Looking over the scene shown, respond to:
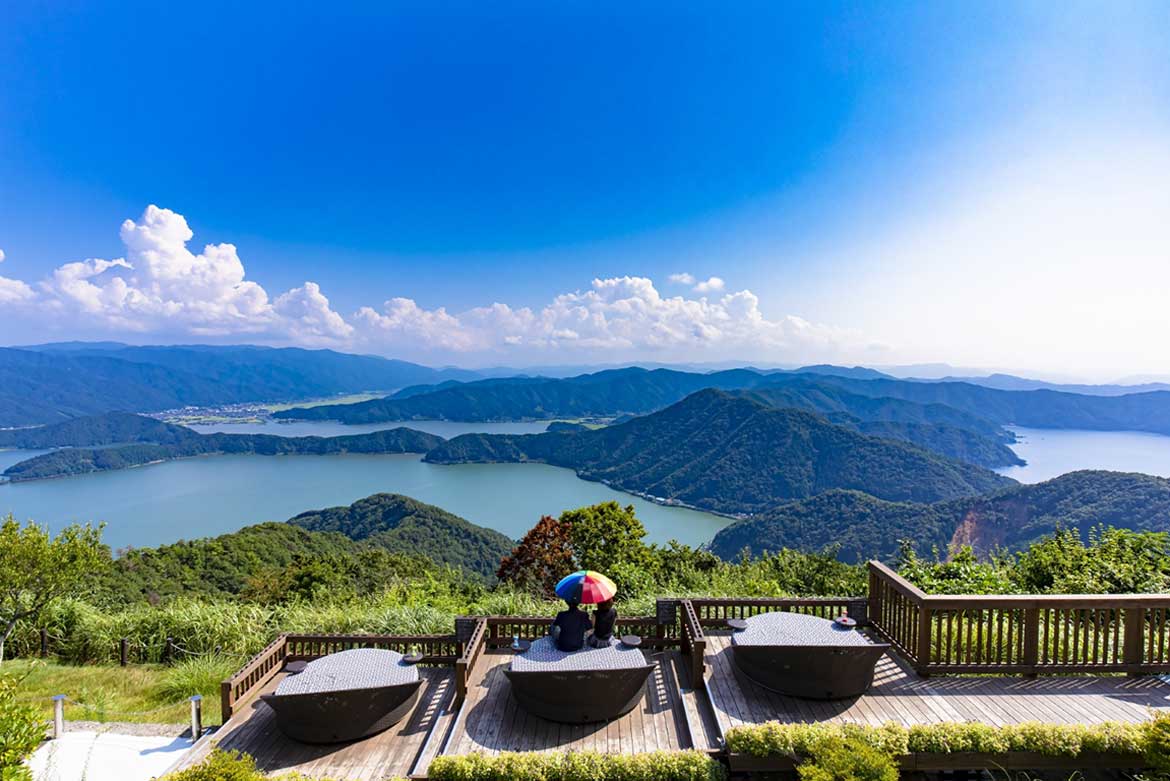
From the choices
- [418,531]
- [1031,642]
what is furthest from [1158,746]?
[418,531]

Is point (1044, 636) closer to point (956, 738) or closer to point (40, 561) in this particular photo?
point (956, 738)

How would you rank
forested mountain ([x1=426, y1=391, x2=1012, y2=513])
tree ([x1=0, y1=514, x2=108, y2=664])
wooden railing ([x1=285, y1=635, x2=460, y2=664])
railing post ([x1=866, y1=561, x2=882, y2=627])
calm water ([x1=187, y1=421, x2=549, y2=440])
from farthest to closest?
1. calm water ([x1=187, y1=421, x2=549, y2=440])
2. forested mountain ([x1=426, y1=391, x2=1012, y2=513])
3. tree ([x1=0, y1=514, x2=108, y2=664])
4. railing post ([x1=866, y1=561, x2=882, y2=627])
5. wooden railing ([x1=285, y1=635, x2=460, y2=664])

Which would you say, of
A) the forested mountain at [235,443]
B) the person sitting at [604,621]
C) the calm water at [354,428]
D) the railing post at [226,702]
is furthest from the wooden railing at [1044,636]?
the calm water at [354,428]

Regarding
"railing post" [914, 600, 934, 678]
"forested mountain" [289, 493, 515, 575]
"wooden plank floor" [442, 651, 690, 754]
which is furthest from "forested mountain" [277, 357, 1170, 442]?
"wooden plank floor" [442, 651, 690, 754]

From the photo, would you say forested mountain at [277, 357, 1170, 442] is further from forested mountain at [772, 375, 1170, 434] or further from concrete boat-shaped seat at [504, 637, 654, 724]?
concrete boat-shaped seat at [504, 637, 654, 724]

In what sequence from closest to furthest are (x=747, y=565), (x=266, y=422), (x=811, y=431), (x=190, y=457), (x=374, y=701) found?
(x=374, y=701)
(x=747, y=565)
(x=811, y=431)
(x=190, y=457)
(x=266, y=422)

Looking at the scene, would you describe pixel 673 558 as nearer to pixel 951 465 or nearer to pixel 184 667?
pixel 184 667

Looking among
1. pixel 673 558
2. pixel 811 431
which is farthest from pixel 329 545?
pixel 811 431
